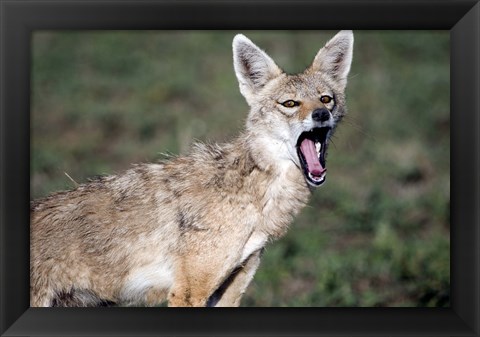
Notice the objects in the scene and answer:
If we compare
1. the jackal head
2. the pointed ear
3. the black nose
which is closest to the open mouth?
the jackal head

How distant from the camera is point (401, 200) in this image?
1066 centimetres

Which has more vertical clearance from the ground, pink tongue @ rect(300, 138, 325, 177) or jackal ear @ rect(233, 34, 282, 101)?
jackal ear @ rect(233, 34, 282, 101)

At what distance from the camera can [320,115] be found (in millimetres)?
5609

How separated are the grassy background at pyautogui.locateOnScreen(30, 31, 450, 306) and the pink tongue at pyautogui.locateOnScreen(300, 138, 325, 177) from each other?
71 centimetres

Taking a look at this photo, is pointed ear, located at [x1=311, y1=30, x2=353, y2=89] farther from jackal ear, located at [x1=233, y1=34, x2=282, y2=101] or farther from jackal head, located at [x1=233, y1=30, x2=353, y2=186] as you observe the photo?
jackal ear, located at [x1=233, y1=34, x2=282, y2=101]

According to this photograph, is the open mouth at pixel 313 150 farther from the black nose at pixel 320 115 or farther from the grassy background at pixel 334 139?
the grassy background at pixel 334 139

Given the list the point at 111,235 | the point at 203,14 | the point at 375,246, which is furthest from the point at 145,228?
the point at 375,246

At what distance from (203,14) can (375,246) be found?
4889mm

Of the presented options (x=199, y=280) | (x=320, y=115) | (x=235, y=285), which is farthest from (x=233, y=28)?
(x=235, y=285)

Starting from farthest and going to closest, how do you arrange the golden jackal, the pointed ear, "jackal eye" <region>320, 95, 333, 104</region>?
the pointed ear
"jackal eye" <region>320, 95, 333, 104</region>
the golden jackal

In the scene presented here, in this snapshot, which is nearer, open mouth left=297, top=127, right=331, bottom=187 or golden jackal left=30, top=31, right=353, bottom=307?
golden jackal left=30, top=31, right=353, bottom=307

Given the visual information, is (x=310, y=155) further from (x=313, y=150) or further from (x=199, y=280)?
(x=199, y=280)

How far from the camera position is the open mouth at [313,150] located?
5754 mm

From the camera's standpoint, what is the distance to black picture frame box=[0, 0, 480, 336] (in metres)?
5.18
